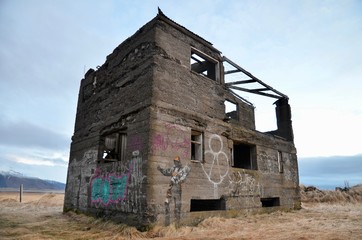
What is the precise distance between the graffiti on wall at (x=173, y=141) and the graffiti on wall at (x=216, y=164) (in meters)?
1.00

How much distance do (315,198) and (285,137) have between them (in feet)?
37.4

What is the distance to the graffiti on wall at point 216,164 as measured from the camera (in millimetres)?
9422

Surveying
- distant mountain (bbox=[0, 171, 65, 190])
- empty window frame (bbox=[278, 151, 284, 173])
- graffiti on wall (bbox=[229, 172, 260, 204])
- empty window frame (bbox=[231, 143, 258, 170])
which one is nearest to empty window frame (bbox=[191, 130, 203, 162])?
graffiti on wall (bbox=[229, 172, 260, 204])

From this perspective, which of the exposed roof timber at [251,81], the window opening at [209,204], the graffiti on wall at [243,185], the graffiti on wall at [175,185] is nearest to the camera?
the graffiti on wall at [175,185]

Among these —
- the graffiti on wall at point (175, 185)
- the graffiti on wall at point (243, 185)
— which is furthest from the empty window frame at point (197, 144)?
the graffiti on wall at point (243, 185)

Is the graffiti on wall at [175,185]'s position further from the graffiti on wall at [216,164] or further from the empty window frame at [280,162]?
the empty window frame at [280,162]

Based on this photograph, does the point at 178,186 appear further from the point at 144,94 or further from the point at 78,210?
the point at 78,210

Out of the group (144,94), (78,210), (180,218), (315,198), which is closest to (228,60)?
(144,94)

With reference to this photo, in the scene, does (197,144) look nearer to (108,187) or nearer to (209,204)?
(209,204)

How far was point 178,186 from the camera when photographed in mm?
8281

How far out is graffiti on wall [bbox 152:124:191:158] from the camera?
8.11 metres

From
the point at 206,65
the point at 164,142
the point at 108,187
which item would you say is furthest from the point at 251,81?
the point at 108,187

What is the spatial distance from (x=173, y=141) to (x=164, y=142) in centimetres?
41

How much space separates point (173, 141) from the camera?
337 inches
